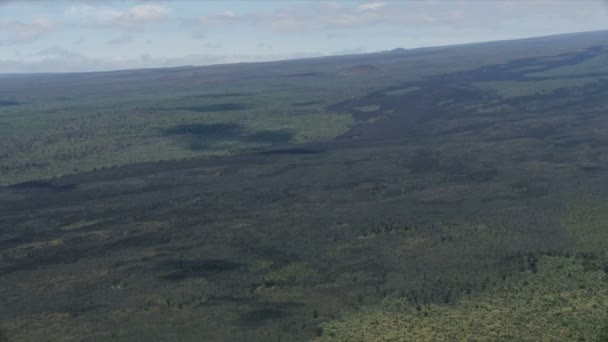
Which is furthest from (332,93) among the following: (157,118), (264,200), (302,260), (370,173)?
(302,260)

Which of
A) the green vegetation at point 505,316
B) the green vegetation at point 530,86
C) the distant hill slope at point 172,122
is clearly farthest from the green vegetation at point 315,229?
the green vegetation at point 530,86

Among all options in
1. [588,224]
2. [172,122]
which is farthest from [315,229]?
[172,122]

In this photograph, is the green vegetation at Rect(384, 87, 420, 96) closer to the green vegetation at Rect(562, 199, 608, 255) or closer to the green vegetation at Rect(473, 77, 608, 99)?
the green vegetation at Rect(473, 77, 608, 99)

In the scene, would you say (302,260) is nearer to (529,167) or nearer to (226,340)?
(226,340)

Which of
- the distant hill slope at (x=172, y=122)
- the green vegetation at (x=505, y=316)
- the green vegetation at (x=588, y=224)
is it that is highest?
the distant hill slope at (x=172, y=122)

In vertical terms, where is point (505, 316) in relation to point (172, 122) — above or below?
below

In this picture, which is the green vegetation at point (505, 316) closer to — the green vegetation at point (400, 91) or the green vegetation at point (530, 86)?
the green vegetation at point (530, 86)

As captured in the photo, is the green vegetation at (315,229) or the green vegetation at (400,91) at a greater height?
the green vegetation at (400,91)

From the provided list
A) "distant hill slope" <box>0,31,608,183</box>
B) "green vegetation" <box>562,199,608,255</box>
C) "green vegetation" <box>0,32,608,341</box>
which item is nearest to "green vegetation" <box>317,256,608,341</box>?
"green vegetation" <box>0,32,608,341</box>

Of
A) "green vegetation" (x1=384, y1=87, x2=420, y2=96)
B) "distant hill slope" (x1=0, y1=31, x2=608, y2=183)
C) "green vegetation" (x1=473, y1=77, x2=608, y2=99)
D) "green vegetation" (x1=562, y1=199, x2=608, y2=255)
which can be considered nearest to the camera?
"green vegetation" (x1=562, y1=199, x2=608, y2=255)

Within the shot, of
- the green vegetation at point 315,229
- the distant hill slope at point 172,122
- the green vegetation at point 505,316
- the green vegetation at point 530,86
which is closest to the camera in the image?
the green vegetation at point 505,316

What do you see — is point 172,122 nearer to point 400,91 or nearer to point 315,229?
point 400,91
